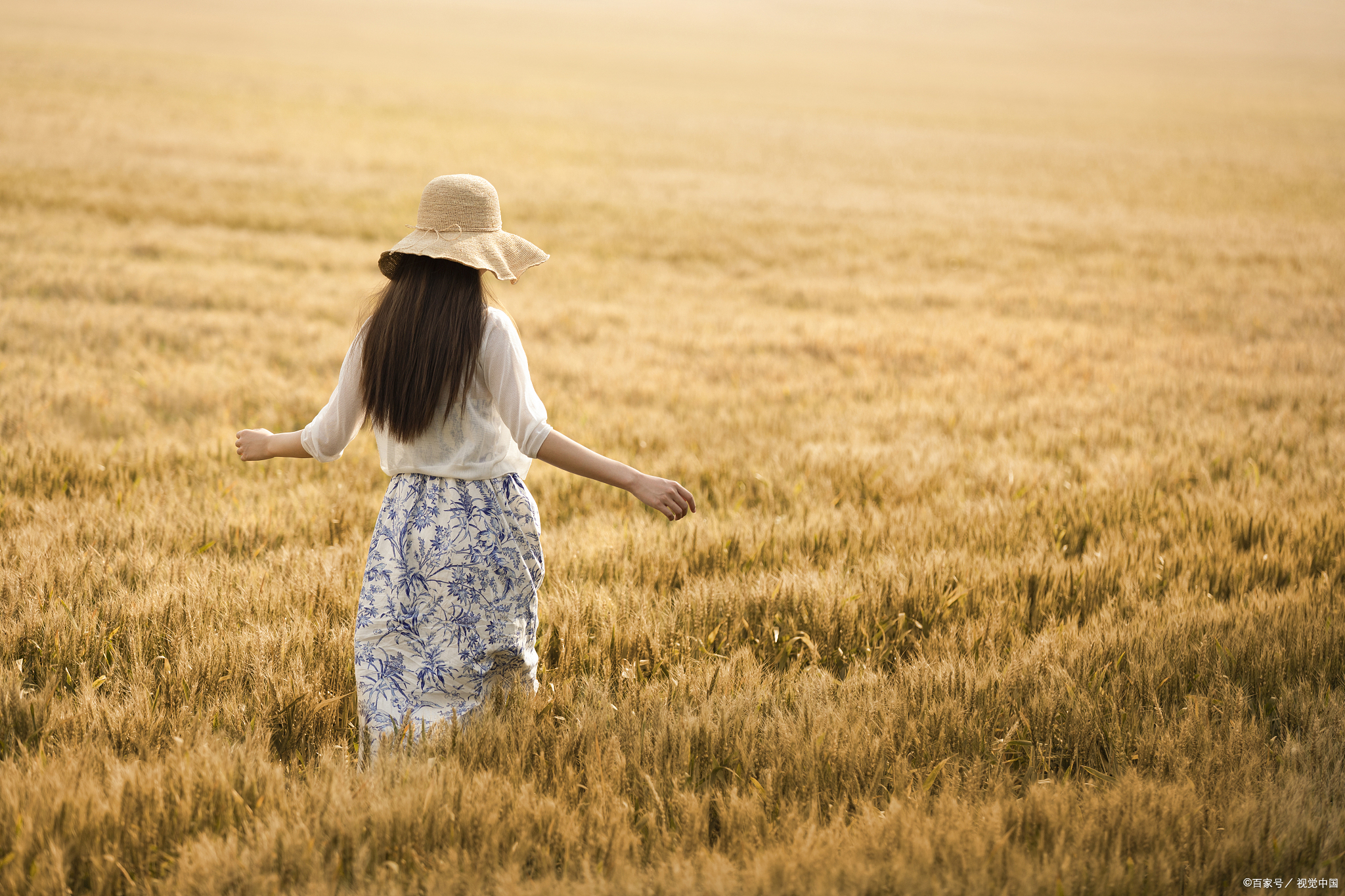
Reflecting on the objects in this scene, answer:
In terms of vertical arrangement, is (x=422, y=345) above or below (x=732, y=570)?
above

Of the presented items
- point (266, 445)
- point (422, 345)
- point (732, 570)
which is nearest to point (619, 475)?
point (422, 345)

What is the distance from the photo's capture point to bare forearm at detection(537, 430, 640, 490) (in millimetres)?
2658

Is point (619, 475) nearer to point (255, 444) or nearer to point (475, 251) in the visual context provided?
point (475, 251)

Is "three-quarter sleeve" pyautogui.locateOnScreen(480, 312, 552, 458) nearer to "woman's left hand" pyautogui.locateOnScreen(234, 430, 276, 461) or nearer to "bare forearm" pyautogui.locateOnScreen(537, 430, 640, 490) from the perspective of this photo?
"bare forearm" pyautogui.locateOnScreen(537, 430, 640, 490)

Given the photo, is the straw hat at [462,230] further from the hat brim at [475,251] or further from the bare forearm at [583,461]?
the bare forearm at [583,461]

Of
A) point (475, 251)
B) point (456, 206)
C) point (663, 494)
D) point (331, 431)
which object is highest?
point (456, 206)

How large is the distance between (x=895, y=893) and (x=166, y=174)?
2061 cm

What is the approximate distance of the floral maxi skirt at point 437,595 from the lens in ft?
9.36

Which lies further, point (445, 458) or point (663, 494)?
point (445, 458)

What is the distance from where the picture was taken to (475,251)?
2.71 meters

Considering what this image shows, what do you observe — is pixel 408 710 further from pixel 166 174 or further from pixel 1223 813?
pixel 166 174

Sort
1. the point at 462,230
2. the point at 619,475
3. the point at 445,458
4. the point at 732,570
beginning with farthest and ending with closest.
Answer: the point at 732,570, the point at 445,458, the point at 462,230, the point at 619,475

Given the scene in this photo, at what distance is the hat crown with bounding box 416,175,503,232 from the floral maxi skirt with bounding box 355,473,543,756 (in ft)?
2.68

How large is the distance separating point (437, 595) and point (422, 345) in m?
0.82
